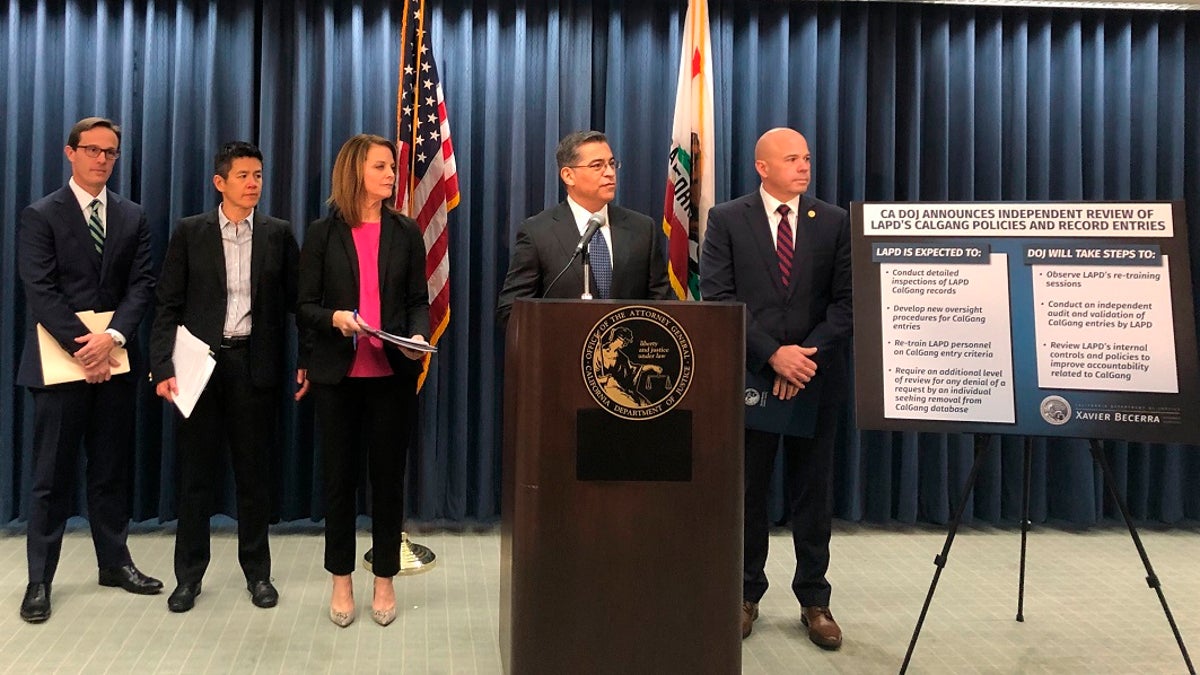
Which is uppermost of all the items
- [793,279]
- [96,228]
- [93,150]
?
[93,150]

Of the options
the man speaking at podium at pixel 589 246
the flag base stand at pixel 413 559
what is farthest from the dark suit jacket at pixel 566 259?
the flag base stand at pixel 413 559

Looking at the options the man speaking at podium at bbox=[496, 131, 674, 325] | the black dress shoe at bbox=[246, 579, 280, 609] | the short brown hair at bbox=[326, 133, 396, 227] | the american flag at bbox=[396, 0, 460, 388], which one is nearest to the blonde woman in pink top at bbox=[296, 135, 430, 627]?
the short brown hair at bbox=[326, 133, 396, 227]

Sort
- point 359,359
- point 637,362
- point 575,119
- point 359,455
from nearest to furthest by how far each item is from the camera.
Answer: point 637,362 < point 359,359 < point 359,455 < point 575,119

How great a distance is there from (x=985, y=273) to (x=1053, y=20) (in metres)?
2.70

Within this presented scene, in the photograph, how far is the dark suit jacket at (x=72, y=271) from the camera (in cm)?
298

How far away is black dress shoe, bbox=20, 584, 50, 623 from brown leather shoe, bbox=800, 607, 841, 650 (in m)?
2.44

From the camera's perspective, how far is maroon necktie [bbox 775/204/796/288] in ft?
9.27

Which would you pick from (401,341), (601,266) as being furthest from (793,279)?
(401,341)

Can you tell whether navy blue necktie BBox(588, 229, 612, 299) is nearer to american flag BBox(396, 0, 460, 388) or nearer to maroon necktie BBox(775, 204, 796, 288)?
maroon necktie BBox(775, 204, 796, 288)

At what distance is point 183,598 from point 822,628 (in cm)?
210

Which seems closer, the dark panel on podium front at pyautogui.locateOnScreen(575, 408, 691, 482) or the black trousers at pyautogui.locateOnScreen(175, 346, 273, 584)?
the dark panel on podium front at pyautogui.locateOnScreen(575, 408, 691, 482)

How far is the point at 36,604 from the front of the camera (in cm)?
285

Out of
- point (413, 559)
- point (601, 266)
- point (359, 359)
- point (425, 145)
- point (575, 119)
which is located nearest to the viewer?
point (601, 266)

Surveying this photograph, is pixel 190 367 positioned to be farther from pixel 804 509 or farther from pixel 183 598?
pixel 804 509
